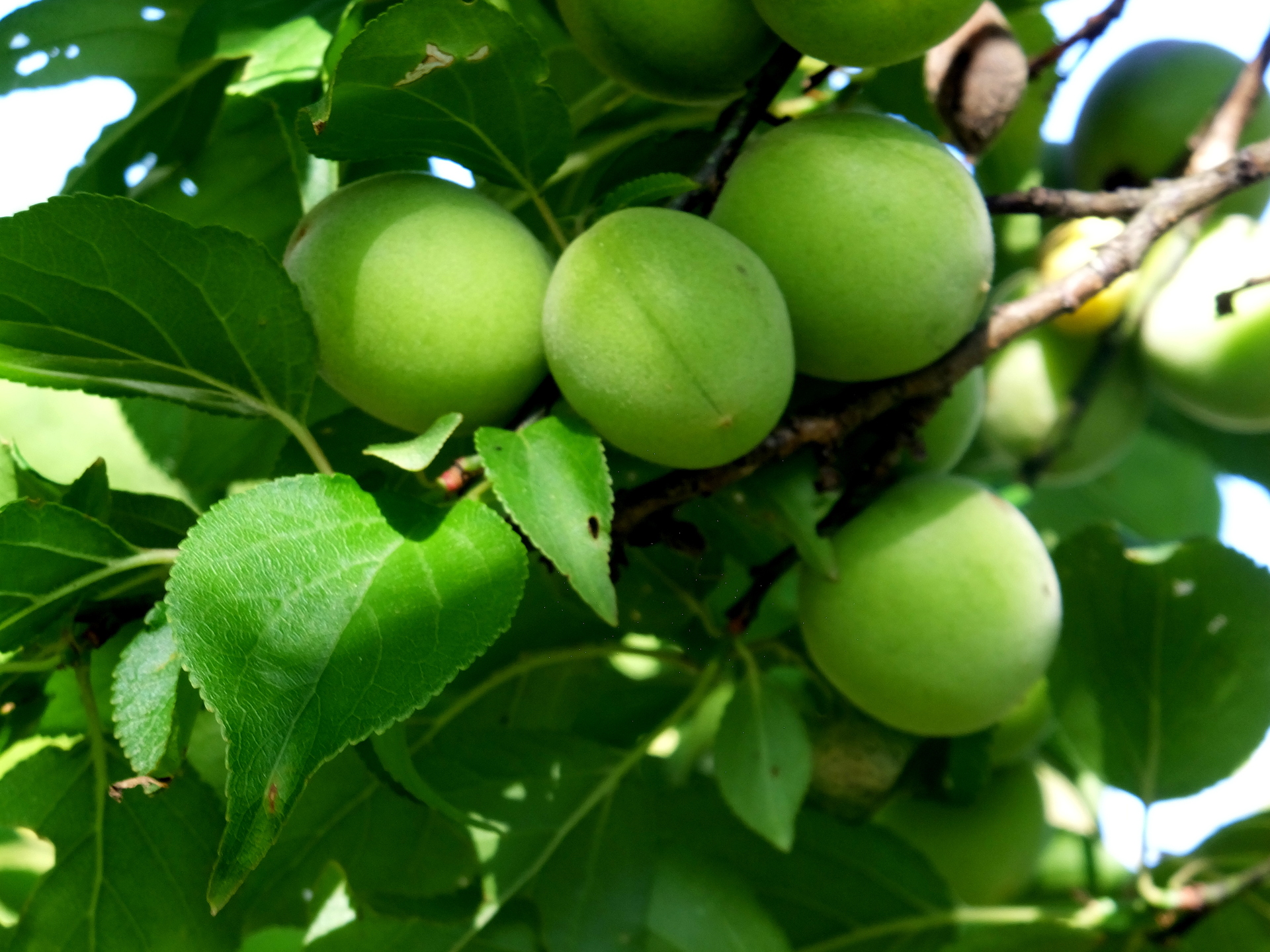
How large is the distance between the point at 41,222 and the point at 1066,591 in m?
0.87

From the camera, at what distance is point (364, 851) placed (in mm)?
912

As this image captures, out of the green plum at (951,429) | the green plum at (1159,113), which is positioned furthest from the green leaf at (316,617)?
the green plum at (1159,113)

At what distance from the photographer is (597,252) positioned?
0.68m

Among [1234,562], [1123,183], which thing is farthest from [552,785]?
[1123,183]

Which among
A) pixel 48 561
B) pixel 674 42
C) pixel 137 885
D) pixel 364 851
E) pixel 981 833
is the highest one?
pixel 674 42

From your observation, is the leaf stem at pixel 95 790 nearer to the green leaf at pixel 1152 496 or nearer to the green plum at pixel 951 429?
the green plum at pixel 951 429

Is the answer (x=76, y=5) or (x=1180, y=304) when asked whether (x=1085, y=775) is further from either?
(x=76, y=5)

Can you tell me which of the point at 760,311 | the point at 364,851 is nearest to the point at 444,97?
the point at 760,311

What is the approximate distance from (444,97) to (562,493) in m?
0.25

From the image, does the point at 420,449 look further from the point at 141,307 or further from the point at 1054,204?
the point at 1054,204

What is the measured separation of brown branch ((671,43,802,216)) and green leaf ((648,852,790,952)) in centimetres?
55

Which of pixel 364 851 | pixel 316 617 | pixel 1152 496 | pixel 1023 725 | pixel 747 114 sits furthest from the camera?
pixel 1152 496

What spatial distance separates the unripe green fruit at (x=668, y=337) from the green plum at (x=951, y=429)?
279mm

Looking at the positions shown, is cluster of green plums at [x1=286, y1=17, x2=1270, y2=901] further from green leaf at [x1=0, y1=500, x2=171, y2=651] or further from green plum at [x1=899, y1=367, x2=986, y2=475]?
green leaf at [x1=0, y1=500, x2=171, y2=651]
